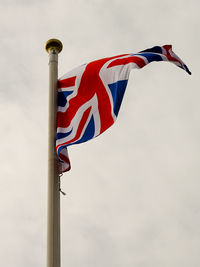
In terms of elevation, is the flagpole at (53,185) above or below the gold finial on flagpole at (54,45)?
below

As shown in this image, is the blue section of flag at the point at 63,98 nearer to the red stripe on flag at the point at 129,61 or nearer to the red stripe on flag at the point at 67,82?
the red stripe on flag at the point at 67,82

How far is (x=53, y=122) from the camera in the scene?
35.9 feet

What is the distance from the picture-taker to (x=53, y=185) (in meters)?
10.0

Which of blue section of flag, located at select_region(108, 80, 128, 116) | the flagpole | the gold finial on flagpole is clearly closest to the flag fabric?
blue section of flag, located at select_region(108, 80, 128, 116)

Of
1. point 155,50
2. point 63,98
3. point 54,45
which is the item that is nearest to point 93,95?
point 63,98

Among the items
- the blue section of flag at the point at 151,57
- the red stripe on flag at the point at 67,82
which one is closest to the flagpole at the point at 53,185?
the red stripe on flag at the point at 67,82

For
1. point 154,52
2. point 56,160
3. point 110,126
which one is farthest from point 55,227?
point 154,52

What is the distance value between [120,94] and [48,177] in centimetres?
236

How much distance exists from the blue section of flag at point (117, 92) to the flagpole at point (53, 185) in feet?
4.46

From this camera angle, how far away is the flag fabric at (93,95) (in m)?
10.8

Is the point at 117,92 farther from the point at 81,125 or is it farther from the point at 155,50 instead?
the point at 155,50

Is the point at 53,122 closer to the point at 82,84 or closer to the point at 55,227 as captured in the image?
the point at 82,84

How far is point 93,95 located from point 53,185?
2.54 meters

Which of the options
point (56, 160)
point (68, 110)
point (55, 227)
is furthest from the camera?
point (68, 110)
